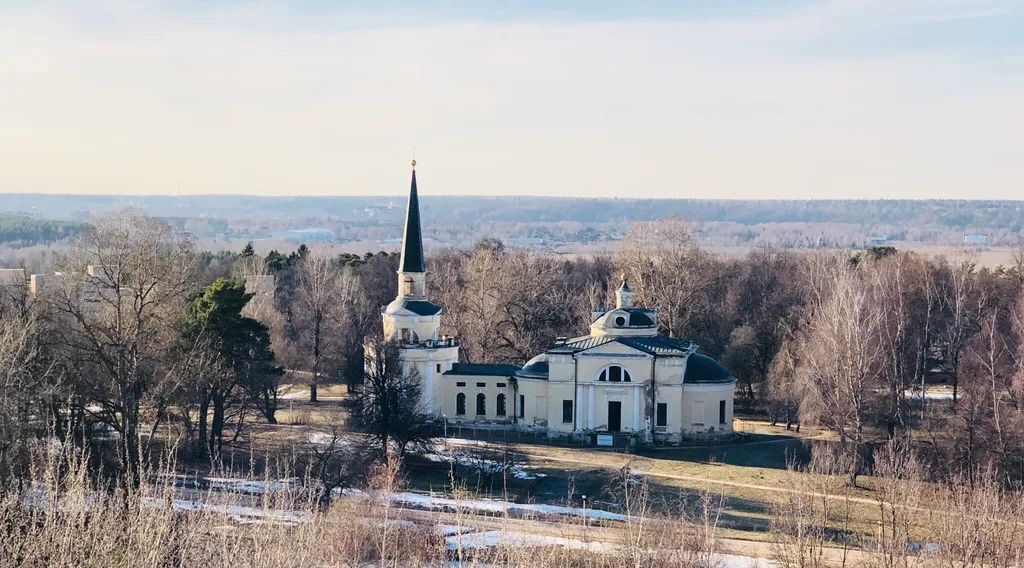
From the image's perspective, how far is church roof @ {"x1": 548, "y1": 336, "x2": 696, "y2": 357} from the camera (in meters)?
52.5

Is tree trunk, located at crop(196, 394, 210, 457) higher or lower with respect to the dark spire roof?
lower

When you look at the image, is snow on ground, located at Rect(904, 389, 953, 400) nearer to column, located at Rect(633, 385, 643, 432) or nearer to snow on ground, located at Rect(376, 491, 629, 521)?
column, located at Rect(633, 385, 643, 432)

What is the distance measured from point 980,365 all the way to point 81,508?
115 ft

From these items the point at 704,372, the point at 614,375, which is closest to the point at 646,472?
the point at 614,375

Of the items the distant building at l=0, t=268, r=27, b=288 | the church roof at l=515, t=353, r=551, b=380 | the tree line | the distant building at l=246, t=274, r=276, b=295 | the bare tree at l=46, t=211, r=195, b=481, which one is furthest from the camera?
the distant building at l=246, t=274, r=276, b=295

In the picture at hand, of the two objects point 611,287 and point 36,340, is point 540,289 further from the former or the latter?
point 36,340

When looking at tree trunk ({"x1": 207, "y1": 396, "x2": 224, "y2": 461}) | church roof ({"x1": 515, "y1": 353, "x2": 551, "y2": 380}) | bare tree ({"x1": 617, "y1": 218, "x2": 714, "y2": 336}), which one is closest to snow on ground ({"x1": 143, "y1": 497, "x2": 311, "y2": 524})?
tree trunk ({"x1": 207, "y1": 396, "x2": 224, "y2": 461})

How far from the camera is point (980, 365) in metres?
45.2

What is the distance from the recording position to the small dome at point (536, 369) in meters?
54.6

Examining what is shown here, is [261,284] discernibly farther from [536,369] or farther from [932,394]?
[932,394]

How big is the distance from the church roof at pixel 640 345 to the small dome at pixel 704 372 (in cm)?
62

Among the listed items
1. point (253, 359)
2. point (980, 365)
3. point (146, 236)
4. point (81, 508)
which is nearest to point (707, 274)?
point (980, 365)

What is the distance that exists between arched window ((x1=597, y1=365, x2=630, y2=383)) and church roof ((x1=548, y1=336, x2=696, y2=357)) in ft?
3.62

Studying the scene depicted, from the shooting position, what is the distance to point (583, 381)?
53.0 meters
